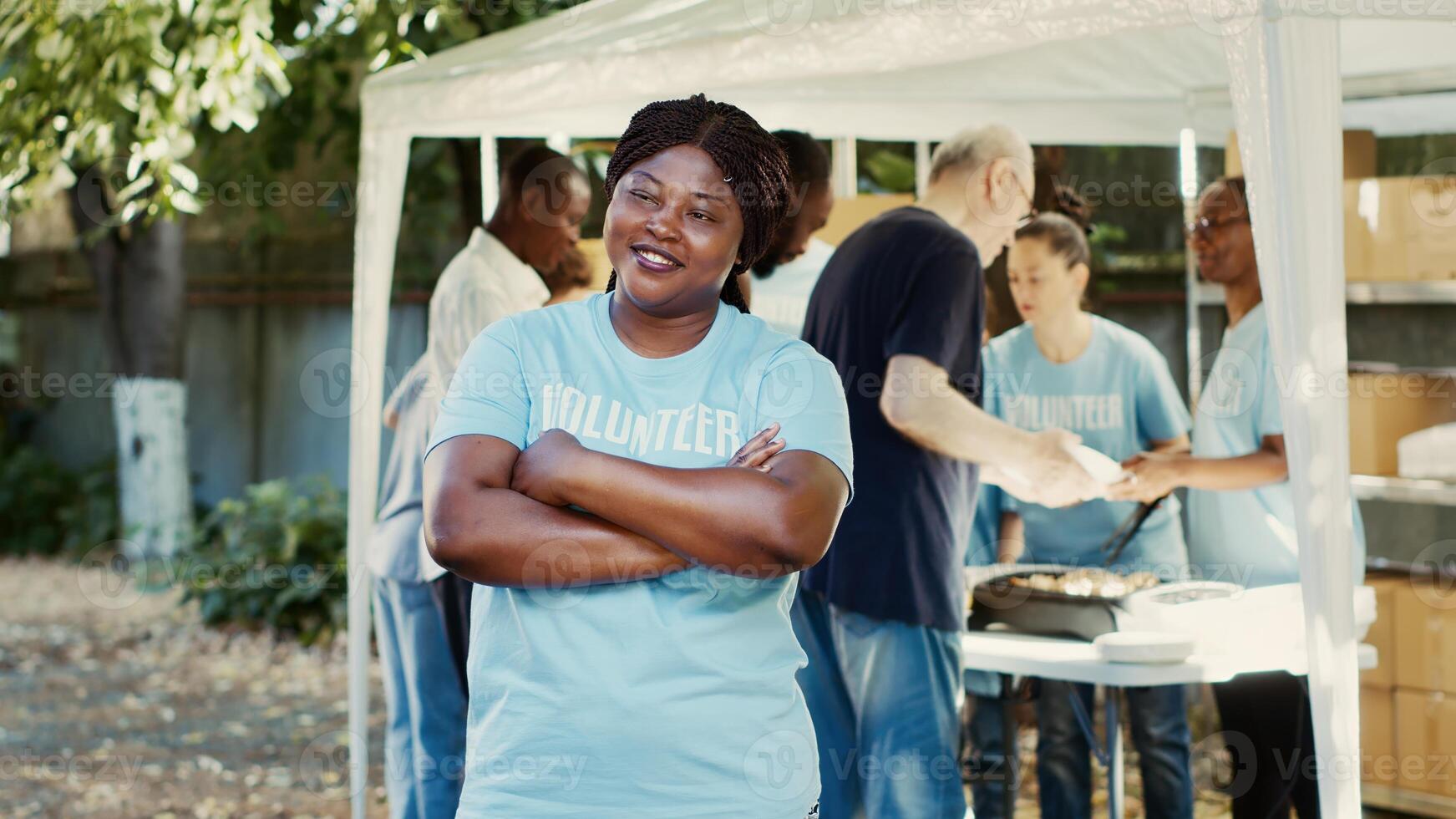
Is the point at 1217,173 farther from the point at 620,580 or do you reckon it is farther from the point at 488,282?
the point at 620,580

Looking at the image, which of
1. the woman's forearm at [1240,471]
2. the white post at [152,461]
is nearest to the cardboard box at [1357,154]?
the woman's forearm at [1240,471]

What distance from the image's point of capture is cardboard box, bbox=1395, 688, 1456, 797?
4.52 meters

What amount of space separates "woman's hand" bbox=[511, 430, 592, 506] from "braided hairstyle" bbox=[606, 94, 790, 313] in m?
0.28

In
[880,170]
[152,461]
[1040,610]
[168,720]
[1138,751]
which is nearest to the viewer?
[1040,610]

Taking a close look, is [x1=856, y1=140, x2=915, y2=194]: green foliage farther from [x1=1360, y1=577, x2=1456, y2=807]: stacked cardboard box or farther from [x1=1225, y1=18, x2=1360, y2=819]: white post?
[x1=1225, y1=18, x2=1360, y2=819]: white post

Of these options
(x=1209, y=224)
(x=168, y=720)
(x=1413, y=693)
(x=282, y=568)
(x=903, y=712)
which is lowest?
(x=168, y=720)

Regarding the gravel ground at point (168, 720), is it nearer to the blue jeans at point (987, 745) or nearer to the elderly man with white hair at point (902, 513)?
the blue jeans at point (987, 745)

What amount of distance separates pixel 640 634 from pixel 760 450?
266 millimetres

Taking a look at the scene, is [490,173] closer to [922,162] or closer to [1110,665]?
[922,162]

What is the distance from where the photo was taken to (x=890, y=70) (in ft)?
10.4

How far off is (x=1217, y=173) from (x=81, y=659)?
20.3 ft

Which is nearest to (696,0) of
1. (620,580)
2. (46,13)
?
(620,580)

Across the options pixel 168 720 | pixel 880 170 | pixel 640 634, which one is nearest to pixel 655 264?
pixel 640 634

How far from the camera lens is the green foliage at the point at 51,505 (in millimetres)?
10570
